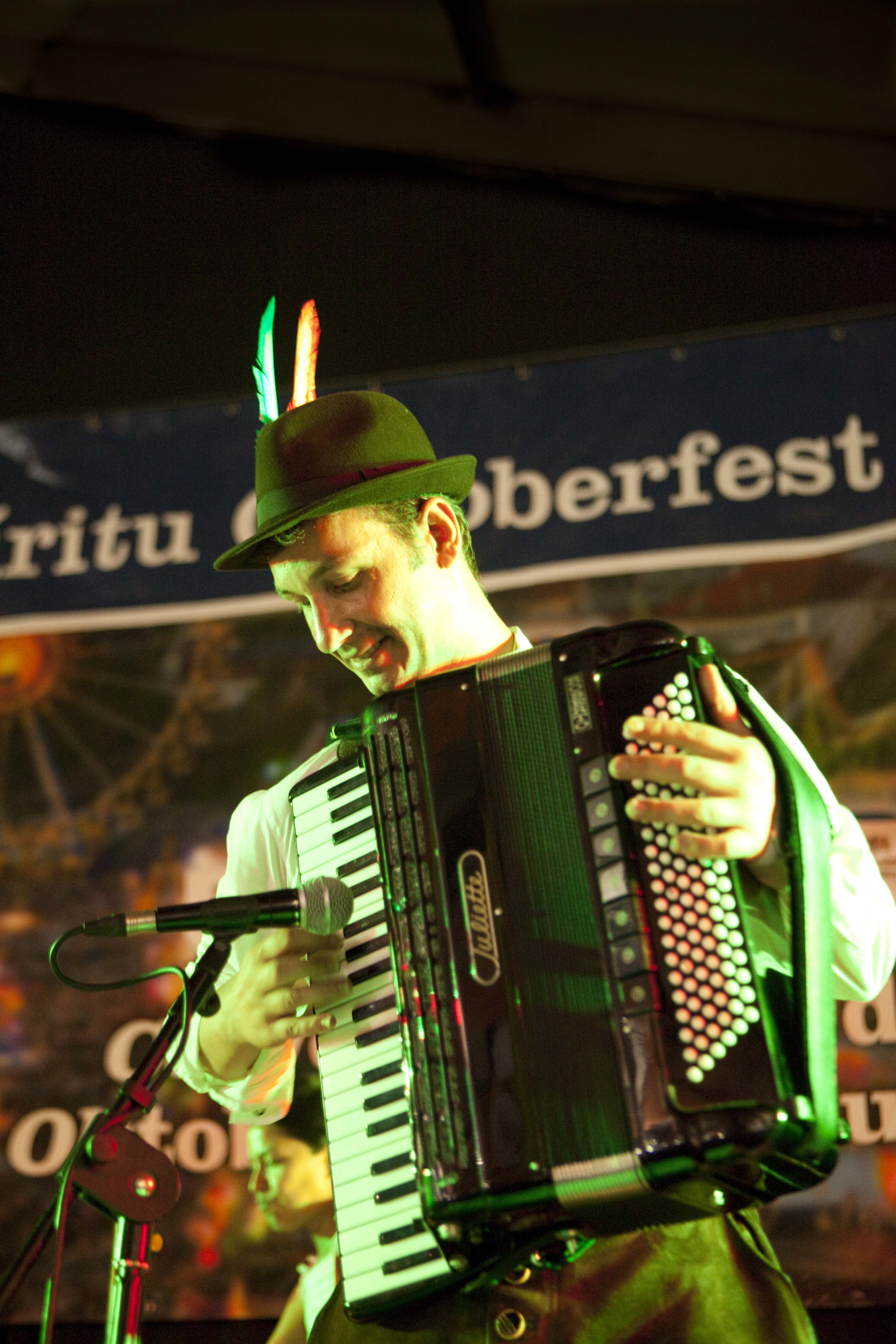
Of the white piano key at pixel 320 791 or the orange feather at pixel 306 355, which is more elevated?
the orange feather at pixel 306 355

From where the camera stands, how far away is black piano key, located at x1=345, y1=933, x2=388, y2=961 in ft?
5.24

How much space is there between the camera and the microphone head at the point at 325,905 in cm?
156

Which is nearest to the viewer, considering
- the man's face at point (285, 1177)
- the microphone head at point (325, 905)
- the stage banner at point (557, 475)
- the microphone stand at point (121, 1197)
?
the microphone stand at point (121, 1197)

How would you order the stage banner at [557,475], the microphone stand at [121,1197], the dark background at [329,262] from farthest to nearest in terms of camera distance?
the dark background at [329,262], the stage banner at [557,475], the microphone stand at [121,1197]

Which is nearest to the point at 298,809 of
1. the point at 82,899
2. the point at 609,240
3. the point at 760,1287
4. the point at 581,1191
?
the point at 581,1191

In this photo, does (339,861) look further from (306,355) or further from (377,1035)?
(306,355)

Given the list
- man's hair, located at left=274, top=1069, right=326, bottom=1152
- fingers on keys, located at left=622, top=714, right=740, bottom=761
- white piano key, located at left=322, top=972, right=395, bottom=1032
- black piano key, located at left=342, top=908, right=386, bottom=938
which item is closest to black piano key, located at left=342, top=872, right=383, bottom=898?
black piano key, located at left=342, top=908, right=386, bottom=938

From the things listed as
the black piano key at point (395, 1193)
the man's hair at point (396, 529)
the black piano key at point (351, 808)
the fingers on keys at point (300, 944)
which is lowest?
the black piano key at point (395, 1193)

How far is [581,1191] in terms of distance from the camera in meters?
1.34

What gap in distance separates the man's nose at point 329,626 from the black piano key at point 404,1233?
2.83ft

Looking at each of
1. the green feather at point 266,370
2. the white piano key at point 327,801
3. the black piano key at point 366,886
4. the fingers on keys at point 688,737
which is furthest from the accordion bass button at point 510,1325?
the green feather at point 266,370

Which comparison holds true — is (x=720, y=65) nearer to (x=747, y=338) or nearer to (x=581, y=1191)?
(x=747, y=338)

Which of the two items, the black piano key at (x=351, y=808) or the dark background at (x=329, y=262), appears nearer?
the black piano key at (x=351, y=808)

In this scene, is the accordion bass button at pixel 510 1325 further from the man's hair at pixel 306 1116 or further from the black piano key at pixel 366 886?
the man's hair at pixel 306 1116
